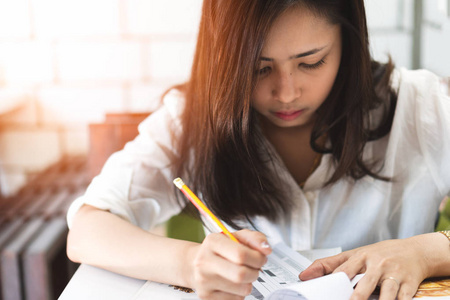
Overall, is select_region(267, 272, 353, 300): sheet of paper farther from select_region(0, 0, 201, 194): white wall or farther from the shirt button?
select_region(0, 0, 201, 194): white wall

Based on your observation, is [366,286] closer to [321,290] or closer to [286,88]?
[321,290]

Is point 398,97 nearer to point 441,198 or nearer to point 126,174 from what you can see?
point 441,198

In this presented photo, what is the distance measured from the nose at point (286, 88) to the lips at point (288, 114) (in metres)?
0.05

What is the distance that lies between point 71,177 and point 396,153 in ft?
3.55

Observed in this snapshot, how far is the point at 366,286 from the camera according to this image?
1.92 feet

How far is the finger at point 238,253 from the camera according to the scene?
1.68 feet

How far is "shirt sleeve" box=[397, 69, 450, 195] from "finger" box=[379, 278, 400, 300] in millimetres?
356

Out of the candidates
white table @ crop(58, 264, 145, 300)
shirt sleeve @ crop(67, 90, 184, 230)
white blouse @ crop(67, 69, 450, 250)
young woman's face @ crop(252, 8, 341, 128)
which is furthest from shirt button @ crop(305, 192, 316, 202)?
white table @ crop(58, 264, 145, 300)

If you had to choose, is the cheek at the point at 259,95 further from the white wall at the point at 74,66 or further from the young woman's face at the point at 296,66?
the white wall at the point at 74,66

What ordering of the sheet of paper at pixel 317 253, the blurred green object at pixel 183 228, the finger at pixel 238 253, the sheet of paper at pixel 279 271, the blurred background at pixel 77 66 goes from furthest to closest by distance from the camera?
the blurred background at pixel 77 66 < the blurred green object at pixel 183 228 < the sheet of paper at pixel 317 253 < the sheet of paper at pixel 279 271 < the finger at pixel 238 253

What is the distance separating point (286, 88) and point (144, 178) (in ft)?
1.10

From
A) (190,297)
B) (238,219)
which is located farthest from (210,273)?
(238,219)

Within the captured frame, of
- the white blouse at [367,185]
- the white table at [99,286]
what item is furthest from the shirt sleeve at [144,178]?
the white table at [99,286]

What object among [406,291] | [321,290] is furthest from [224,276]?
[406,291]
